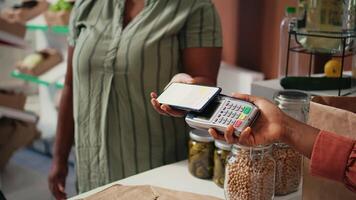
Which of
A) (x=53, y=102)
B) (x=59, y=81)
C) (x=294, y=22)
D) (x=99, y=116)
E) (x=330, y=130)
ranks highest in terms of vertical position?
(x=294, y=22)

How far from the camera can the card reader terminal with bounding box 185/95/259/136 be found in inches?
28.0

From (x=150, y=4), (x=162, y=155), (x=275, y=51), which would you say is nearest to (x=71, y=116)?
(x=162, y=155)

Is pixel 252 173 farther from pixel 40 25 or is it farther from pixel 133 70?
pixel 40 25

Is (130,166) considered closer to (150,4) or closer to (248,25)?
(150,4)

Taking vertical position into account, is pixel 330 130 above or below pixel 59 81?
above

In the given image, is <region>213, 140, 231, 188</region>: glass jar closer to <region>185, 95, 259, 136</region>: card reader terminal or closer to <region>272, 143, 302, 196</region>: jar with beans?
<region>272, 143, 302, 196</region>: jar with beans

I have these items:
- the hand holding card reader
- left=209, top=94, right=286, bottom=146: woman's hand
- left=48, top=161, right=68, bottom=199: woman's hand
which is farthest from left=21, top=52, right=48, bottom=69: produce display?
left=209, top=94, right=286, bottom=146: woman's hand

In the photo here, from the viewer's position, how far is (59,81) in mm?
2566

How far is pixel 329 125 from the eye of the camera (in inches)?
28.8

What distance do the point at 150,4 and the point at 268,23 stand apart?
0.71m

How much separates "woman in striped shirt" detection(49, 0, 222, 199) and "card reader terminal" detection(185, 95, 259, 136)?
350 millimetres

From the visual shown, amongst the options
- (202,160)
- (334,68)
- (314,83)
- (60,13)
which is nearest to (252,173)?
(202,160)

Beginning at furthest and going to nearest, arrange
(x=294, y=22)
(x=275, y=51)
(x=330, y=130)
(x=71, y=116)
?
(x=275, y=51) → (x=71, y=116) → (x=294, y=22) → (x=330, y=130)

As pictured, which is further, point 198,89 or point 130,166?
point 130,166
